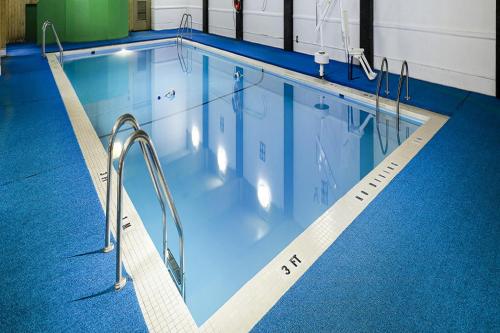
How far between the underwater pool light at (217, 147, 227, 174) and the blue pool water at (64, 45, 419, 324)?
0.04 feet

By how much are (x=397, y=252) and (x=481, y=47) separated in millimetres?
4420

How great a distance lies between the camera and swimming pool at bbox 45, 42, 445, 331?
2.33m

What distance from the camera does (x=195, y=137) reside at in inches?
172

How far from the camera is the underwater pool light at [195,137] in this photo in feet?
13.8

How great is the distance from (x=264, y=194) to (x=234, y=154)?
89cm

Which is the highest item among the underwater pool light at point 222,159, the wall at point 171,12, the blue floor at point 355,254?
the wall at point 171,12

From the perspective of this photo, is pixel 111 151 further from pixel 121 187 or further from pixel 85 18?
pixel 85 18

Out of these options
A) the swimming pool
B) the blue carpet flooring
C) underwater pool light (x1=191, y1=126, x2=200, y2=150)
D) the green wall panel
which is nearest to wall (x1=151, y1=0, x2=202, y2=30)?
the green wall panel

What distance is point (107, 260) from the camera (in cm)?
203

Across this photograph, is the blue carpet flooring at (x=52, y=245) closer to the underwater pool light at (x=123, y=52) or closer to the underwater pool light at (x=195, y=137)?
the underwater pool light at (x=195, y=137)

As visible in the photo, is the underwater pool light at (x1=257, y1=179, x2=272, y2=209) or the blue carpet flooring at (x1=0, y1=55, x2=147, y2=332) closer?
the blue carpet flooring at (x1=0, y1=55, x2=147, y2=332)

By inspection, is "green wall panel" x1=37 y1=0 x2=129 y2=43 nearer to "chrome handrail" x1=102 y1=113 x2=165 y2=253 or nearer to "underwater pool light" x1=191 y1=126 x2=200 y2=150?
"underwater pool light" x1=191 y1=126 x2=200 y2=150

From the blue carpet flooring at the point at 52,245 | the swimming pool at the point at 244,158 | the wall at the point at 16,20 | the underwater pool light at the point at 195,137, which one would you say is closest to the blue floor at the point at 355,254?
the blue carpet flooring at the point at 52,245

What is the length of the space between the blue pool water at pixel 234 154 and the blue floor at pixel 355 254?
479 mm
